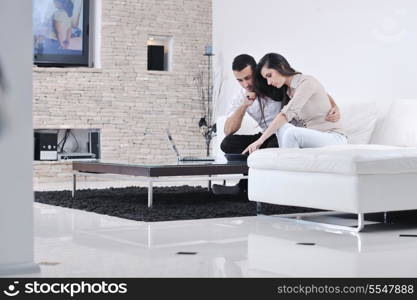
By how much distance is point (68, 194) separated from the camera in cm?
671

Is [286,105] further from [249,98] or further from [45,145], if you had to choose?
[45,145]

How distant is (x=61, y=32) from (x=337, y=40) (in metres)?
3.08

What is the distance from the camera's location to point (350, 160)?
425cm

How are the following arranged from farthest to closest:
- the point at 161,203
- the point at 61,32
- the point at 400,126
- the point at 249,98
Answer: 1. the point at 61,32
2. the point at 249,98
3. the point at 161,203
4. the point at 400,126

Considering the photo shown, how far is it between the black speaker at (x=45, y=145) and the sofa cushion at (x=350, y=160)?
4478 mm

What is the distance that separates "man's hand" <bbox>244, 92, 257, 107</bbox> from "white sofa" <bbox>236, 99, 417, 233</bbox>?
110 centimetres

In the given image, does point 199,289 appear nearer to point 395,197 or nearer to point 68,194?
point 395,197

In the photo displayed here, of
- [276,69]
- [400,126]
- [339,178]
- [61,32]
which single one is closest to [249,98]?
[276,69]

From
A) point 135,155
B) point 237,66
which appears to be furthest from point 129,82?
point 237,66

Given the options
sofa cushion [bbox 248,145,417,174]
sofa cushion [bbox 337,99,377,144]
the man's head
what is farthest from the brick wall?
sofa cushion [bbox 248,145,417,174]

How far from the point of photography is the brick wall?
29.0 feet

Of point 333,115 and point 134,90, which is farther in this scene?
point 134,90

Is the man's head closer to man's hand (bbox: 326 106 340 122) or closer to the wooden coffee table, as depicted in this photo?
the wooden coffee table

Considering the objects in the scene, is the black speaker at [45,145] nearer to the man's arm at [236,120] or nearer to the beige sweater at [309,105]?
the man's arm at [236,120]
